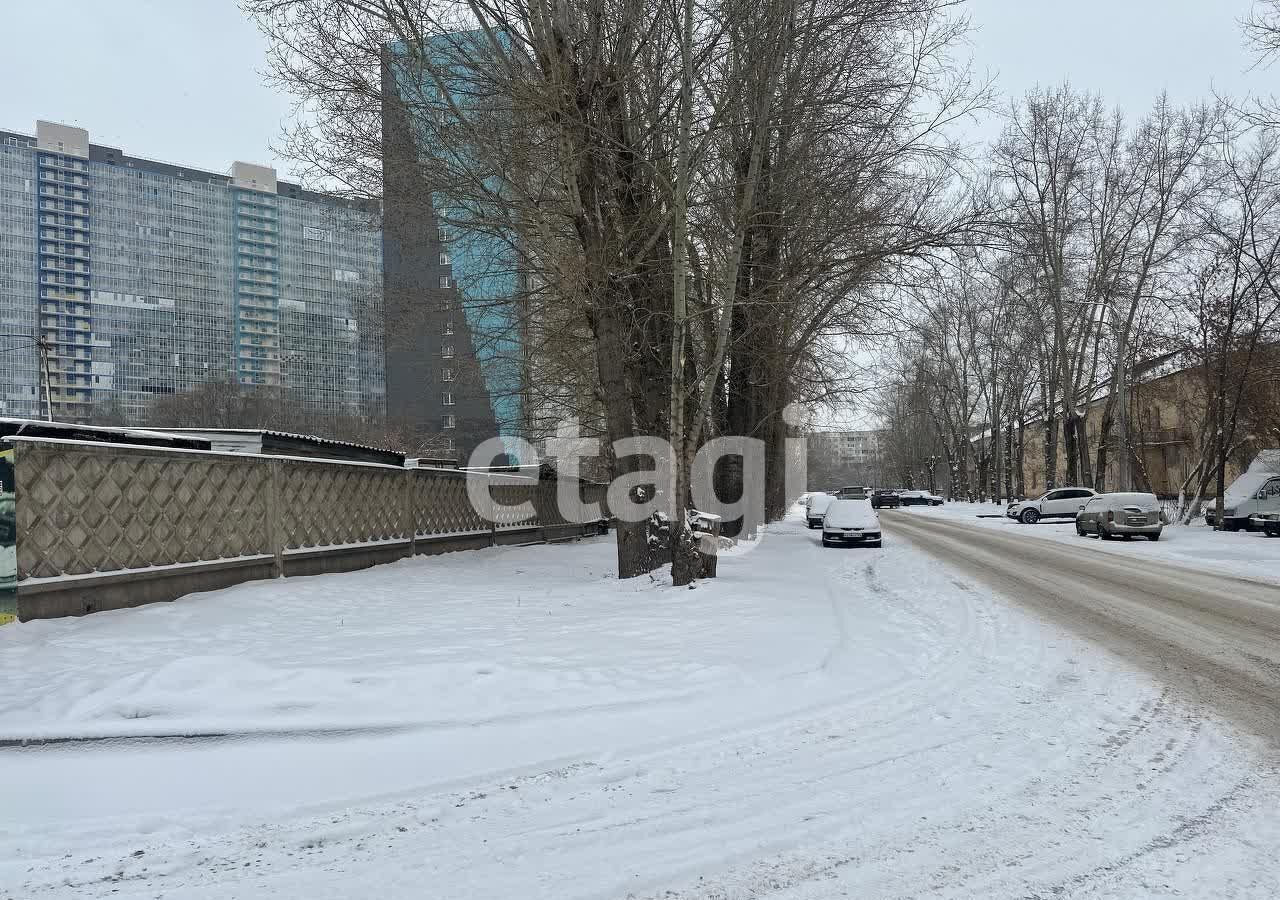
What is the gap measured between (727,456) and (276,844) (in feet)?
56.5

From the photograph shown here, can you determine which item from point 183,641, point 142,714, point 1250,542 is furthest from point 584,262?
point 1250,542

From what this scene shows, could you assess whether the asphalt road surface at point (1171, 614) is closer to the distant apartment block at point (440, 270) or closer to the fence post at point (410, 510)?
the distant apartment block at point (440, 270)

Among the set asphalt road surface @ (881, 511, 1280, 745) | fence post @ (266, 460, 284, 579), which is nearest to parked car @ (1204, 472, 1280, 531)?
asphalt road surface @ (881, 511, 1280, 745)

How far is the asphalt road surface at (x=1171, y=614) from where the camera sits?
6082 millimetres

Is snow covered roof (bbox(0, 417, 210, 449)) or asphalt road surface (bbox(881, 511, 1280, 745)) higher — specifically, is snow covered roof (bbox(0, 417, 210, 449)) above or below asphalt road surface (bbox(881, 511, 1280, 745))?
above

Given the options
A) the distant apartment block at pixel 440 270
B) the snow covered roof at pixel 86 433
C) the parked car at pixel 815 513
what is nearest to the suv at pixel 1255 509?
the parked car at pixel 815 513

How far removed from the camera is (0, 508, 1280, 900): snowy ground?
3160 mm

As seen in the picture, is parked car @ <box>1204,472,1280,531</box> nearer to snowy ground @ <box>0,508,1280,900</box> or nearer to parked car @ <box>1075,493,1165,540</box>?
parked car @ <box>1075,493,1165,540</box>

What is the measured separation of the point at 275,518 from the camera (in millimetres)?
10984

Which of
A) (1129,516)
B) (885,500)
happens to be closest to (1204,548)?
(1129,516)

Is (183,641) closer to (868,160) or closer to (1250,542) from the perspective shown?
(868,160)

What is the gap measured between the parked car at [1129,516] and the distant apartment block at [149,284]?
228ft

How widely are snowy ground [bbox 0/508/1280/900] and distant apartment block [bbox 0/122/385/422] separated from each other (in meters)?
77.7

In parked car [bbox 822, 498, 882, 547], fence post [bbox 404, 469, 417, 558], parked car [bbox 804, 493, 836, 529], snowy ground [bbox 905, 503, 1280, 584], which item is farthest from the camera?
parked car [bbox 804, 493, 836, 529]
